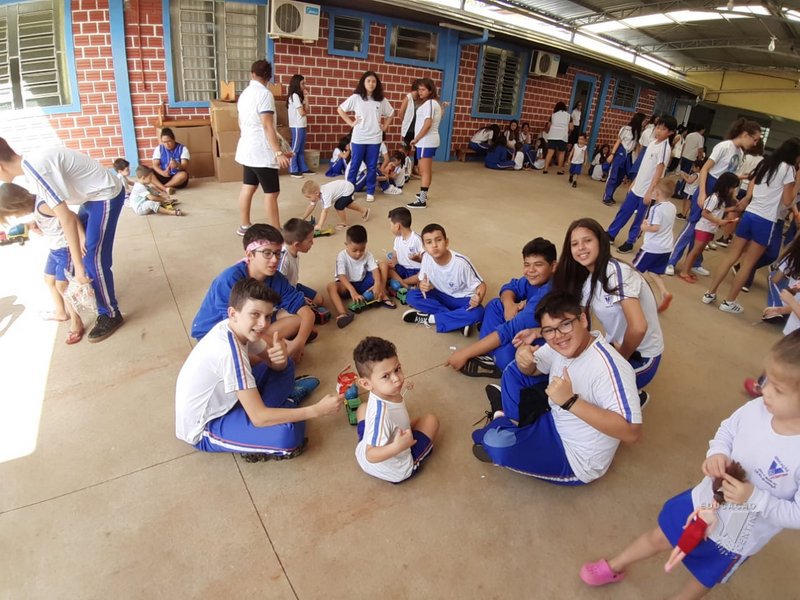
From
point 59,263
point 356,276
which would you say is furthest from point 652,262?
point 59,263

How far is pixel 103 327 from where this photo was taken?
9.82 ft

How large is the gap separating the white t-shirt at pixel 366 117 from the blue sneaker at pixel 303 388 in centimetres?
381

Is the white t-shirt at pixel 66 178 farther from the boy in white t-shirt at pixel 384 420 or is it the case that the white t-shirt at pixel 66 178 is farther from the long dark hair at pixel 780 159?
the long dark hair at pixel 780 159

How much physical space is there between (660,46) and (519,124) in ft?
22.2

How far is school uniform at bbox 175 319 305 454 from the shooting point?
6.23ft

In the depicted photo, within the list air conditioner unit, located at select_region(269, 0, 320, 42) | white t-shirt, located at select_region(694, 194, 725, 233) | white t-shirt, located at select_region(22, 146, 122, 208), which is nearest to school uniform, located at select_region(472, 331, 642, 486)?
white t-shirt, located at select_region(22, 146, 122, 208)

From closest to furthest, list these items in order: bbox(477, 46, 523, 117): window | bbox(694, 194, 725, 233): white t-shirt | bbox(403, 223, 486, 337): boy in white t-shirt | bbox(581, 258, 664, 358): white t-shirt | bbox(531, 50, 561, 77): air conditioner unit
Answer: bbox(581, 258, 664, 358): white t-shirt → bbox(403, 223, 486, 337): boy in white t-shirt → bbox(694, 194, 725, 233): white t-shirt → bbox(477, 46, 523, 117): window → bbox(531, 50, 561, 77): air conditioner unit

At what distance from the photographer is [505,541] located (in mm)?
1876

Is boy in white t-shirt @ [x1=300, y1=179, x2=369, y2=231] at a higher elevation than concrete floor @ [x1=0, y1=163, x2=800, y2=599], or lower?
higher

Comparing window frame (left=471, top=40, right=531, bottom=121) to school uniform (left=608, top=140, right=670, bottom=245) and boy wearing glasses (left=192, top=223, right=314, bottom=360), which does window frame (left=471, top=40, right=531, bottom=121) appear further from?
boy wearing glasses (left=192, top=223, right=314, bottom=360)

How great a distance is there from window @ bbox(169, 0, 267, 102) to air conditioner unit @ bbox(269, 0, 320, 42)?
0.30 m

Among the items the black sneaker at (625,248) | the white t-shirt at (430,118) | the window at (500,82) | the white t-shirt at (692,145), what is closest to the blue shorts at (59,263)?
the white t-shirt at (430,118)

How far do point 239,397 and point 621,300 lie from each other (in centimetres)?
185

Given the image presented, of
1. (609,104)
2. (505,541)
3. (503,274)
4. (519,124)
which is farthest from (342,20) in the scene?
(609,104)
